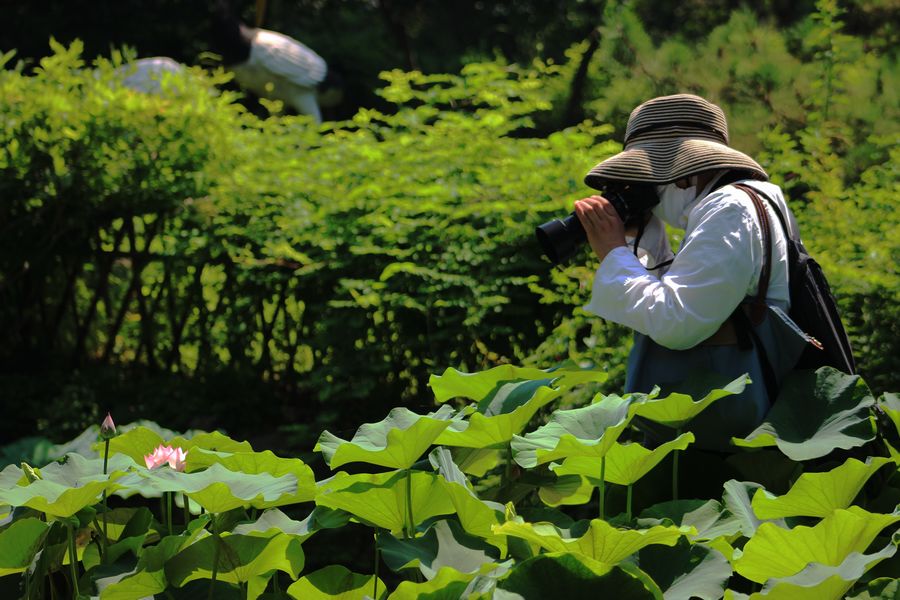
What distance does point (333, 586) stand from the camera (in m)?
1.43

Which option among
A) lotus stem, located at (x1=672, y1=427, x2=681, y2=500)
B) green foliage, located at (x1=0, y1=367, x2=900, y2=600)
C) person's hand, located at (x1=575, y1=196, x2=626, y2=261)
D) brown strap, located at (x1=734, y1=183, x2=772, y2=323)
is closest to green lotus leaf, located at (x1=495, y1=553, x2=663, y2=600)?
green foliage, located at (x1=0, y1=367, x2=900, y2=600)

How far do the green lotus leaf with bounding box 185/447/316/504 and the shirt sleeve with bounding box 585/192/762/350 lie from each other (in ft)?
2.44

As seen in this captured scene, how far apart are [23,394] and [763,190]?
4.16m

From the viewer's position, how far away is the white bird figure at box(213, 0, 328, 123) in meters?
12.2

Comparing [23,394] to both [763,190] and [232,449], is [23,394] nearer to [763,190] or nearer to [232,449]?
[232,449]

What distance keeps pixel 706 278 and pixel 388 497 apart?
77 cm

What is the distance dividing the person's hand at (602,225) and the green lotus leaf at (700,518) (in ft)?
2.29

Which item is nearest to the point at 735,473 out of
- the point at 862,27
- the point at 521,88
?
the point at 521,88

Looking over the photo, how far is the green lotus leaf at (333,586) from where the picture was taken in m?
1.42

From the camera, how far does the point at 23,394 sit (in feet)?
16.9

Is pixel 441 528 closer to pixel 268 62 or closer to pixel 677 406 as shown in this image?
pixel 677 406

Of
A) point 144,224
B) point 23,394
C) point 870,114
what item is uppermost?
point 870,114

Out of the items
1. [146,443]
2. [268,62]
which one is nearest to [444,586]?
[146,443]

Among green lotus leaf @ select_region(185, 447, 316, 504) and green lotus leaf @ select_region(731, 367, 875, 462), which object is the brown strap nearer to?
green lotus leaf @ select_region(731, 367, 875, 462)
